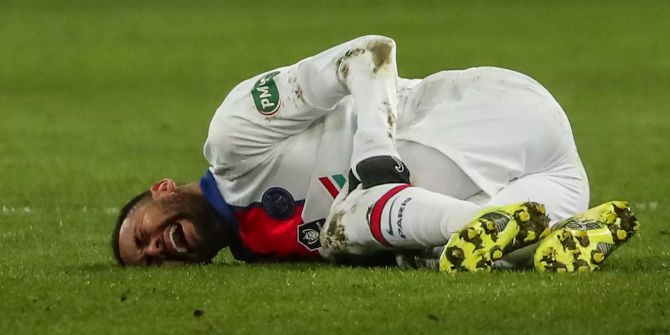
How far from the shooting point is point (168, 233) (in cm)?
710

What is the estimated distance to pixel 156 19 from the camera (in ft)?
77.5

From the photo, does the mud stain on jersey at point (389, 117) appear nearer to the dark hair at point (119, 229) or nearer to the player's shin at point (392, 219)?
the player's shin at point (392, 219)

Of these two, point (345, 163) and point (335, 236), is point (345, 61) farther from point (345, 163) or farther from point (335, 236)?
point (335, 236)

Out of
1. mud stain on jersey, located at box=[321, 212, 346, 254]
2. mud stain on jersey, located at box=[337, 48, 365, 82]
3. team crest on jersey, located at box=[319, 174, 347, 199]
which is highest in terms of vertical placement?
mud stain on jersey, located at box=[337, 48, 365, 82]

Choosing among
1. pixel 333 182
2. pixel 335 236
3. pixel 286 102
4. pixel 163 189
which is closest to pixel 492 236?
pixel 335 236

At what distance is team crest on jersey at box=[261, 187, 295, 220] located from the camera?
23.3 feet

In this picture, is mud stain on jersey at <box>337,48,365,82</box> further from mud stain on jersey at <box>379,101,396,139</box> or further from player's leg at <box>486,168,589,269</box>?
player's leg at <box>486,168,589,269</box>

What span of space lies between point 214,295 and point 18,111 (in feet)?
33.0

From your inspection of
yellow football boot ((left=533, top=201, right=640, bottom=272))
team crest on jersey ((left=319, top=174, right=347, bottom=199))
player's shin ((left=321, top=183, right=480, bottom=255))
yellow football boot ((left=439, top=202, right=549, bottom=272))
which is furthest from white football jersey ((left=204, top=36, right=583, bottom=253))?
yellow football boot ((left=439, top=202, right=549, bottom=272))

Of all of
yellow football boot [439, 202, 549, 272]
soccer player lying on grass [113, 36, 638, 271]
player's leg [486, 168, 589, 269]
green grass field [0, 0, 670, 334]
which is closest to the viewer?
green grass field [0, 0, 670, 334]

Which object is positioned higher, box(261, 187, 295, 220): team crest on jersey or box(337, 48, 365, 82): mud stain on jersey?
box(337, 48, 365, 82): mud stain on jersey

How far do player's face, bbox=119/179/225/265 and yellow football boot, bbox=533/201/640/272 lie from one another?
53.3 inches

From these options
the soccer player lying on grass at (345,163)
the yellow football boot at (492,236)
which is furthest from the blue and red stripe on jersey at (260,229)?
the yellow football boot at (492,236)

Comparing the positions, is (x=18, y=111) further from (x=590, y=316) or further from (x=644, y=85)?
(x=590, y=316)
